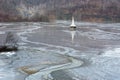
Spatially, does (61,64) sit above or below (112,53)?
above

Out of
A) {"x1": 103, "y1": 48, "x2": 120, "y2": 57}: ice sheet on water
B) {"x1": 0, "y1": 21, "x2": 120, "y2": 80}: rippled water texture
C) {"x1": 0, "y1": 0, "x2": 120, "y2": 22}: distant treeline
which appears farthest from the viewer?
{"x1": 0, "y1": 0, "x2": 120, "y2": 22}: distant treeline

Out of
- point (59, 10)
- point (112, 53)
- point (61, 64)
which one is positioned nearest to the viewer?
point (61, 64)

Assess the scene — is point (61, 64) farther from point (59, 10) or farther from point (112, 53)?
point (59, 10)

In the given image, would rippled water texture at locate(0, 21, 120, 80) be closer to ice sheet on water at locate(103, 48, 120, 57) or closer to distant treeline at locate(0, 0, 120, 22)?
ice sheet on water at locate(103, 48, 120, 57)

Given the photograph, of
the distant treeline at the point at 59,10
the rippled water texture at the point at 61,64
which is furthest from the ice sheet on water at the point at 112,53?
the distant treeline at the point at 59,10

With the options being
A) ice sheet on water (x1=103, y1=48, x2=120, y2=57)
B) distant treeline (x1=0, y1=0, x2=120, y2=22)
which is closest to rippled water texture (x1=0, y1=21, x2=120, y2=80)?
ice sheet on water (x1=103, y1=48, x2=120, y2=57)

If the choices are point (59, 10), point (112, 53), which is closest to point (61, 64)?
point (112, 53)

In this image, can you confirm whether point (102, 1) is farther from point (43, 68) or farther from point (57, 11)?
point (43, 68)

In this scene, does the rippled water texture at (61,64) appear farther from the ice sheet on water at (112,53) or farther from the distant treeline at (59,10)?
the distant treeline at (59,10)

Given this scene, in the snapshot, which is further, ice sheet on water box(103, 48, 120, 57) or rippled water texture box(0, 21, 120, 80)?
ice sheet on water box(103, 48, 120, 57)

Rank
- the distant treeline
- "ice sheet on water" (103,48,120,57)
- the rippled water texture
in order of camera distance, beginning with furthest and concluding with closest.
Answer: the distant treeline, "ice sheet on water" (103,48,120,57), the rippled water texture

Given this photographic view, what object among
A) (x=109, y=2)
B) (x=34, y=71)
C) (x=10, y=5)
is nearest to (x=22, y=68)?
(x=34, y=71)

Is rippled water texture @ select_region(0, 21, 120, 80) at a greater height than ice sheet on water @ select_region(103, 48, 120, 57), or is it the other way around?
rippled water texture @ select_region(0, 21, 120, 80)
